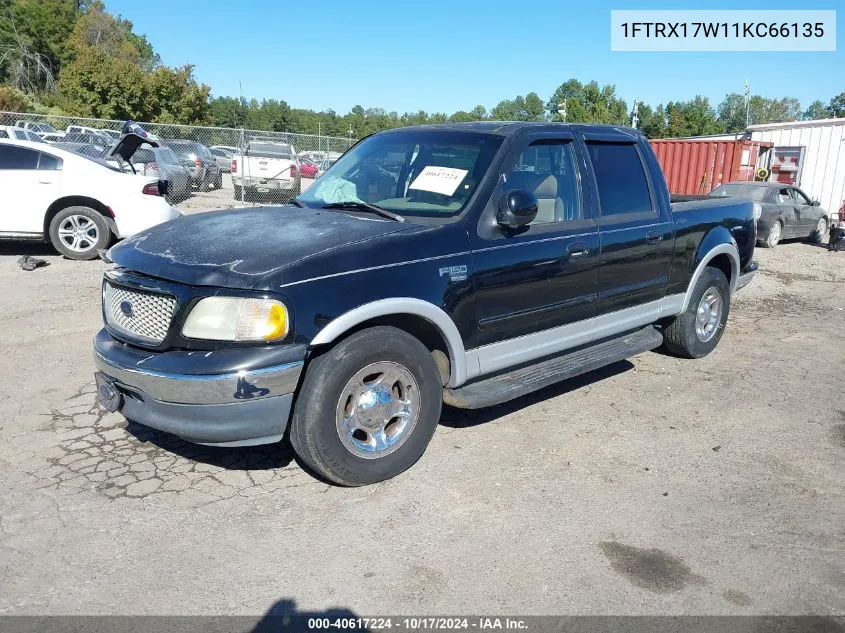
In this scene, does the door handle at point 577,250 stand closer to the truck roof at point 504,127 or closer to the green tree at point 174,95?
the truck roof at point 504,127

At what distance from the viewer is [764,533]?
356cm

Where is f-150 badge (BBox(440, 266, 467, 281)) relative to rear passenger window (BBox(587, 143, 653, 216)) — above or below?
below

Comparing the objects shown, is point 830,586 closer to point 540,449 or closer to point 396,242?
point 540,449

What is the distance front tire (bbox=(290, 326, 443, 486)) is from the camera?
3.57 metres

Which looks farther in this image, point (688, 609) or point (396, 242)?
point (396, 242)

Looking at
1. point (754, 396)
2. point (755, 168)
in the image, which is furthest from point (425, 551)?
point (755, 168)

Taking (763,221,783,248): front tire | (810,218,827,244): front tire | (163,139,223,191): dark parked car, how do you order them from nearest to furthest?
(763,221,783,248): front tire, (810,218,827,244): front tire, (163,139,223,191): dark parked car

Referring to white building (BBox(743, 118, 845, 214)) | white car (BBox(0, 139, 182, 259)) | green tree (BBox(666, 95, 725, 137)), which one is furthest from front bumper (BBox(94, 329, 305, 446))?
green tree (BBox(666, 95, 725, 137))

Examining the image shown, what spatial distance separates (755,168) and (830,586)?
21.9 meters

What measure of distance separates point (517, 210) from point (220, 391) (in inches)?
77.9

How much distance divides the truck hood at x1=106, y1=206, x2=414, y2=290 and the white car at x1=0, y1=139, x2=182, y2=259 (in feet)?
20.2

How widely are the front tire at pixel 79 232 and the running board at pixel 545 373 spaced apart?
753cm

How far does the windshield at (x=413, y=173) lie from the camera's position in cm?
440

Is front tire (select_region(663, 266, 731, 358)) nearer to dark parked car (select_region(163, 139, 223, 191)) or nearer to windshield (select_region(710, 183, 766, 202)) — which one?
windshield (select_region(710, 183, 766, 202))
